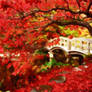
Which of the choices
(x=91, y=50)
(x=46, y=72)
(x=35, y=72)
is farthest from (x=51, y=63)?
(x=91, y=50)

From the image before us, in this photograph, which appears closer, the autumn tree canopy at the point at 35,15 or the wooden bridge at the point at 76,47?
the autumn tree canopy at the point at 35,15

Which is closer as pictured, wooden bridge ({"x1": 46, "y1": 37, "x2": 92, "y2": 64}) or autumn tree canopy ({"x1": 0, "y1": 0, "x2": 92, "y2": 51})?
autumn tree canopy ({"x1": 0, "y1": 0, "x2": 92, "y2": 51})

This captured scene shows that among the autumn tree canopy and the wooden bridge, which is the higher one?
the autumn tree canopy

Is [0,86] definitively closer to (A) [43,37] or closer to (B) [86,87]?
(B) [86,87]

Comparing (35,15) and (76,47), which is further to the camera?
(76,47)

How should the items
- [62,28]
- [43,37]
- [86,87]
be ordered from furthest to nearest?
[62,28] → [43,37] → [86,87]

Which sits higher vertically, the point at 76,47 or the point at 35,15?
the point at 35,15

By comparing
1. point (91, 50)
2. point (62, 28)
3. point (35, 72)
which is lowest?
point (35, 72)

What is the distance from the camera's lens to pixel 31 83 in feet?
30.6

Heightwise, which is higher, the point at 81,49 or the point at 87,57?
the point at 81,49

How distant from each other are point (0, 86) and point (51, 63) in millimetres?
5597

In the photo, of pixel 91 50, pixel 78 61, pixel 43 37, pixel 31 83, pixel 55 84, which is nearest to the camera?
pixel 55 84

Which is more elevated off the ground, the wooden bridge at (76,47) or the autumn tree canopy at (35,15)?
the autumn tree canopy at (35,15)

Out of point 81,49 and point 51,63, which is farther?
point 51,63
